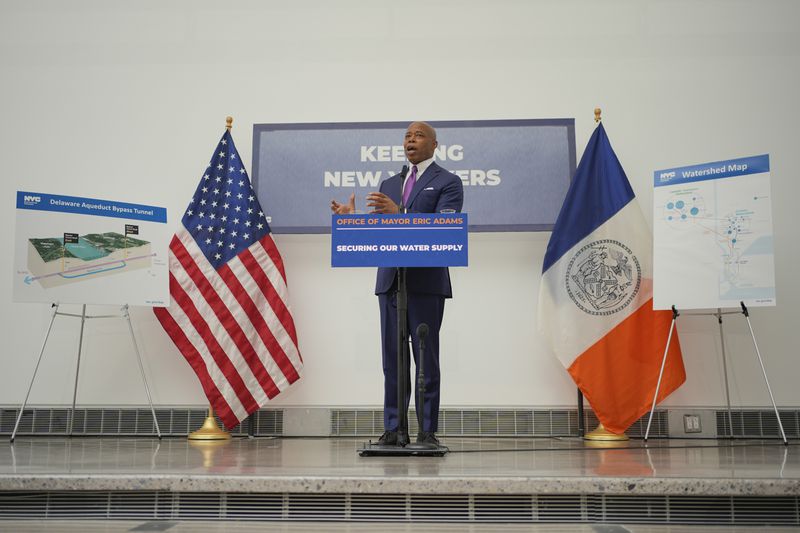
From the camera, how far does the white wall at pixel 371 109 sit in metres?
4.76

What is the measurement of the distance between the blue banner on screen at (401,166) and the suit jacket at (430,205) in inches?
51.0

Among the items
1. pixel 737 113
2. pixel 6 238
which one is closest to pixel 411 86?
pixel 737 113

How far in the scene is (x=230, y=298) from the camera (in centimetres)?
466

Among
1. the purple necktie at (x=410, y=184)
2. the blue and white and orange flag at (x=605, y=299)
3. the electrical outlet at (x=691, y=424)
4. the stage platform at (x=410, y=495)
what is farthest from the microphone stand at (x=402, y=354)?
the electrical outlet at (x=691, y=424)

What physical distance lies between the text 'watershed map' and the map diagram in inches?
125

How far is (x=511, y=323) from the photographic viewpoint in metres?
4.79

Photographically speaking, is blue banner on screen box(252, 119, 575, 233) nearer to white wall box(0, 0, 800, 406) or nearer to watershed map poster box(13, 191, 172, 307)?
white wall box(0, 0, 800, 406)

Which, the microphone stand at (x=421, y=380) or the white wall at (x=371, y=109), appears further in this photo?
the white wall at (x=371, y=109)

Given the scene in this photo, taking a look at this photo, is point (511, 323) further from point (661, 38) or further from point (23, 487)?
point (23, 487)

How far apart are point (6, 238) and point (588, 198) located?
4.00 metres

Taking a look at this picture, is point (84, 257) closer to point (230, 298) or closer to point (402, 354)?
point (230, 298)

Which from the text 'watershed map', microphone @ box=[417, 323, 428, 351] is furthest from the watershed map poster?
the text 'watershed map'

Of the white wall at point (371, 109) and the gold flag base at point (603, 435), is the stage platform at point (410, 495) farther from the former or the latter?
the white wall at point (371, 109)

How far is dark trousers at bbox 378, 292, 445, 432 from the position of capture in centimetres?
343
